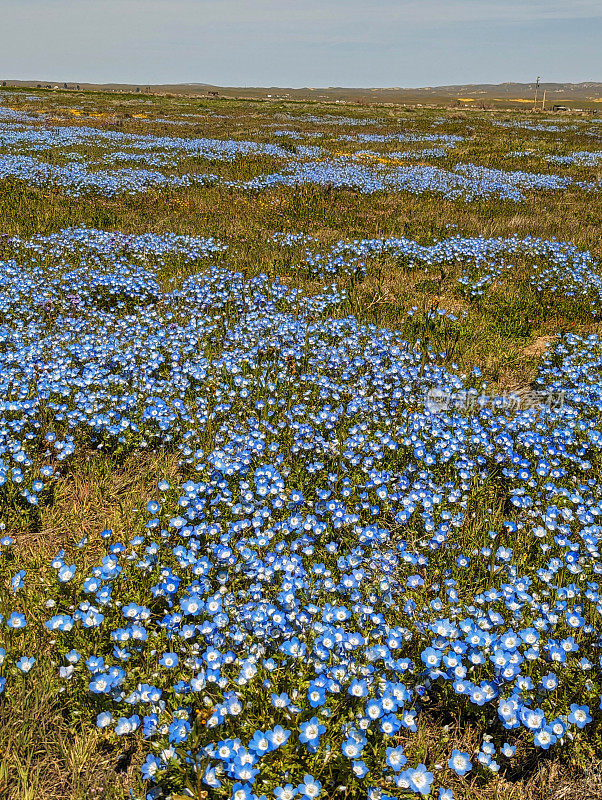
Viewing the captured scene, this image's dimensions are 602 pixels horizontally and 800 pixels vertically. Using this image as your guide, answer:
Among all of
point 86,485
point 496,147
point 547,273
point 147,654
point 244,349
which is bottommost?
point 147,654

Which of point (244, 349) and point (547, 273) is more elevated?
point (547, 273)

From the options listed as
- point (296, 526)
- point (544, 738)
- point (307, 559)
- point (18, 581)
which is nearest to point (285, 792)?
point (544, 738)

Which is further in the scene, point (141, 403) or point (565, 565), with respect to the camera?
point (141, 403)

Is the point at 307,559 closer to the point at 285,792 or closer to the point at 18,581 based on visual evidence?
→ the point at 285,792

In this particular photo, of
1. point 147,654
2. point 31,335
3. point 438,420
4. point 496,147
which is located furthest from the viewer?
point 496,147

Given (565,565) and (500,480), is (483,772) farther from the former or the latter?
(500,480)

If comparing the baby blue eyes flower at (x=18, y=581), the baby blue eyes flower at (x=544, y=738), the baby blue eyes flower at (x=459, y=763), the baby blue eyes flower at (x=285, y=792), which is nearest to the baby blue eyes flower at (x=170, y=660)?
Result: the baby blue eyes flower at (x=285, y=792)

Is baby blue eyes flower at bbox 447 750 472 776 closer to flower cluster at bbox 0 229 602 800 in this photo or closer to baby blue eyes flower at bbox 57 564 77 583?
flower cluster at bbox 0 229 602 800

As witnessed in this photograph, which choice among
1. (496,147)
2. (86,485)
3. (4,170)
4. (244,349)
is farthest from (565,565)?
(496,147)

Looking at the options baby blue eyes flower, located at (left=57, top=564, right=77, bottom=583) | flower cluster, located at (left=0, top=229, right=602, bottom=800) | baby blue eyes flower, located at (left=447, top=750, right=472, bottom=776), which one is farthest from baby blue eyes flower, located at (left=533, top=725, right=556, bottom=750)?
baby blue eyes flower, located at (left=57, top=564, right=77, bottom=583)
